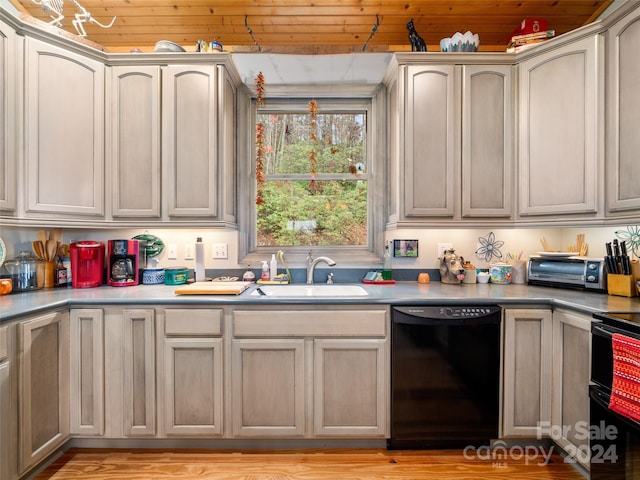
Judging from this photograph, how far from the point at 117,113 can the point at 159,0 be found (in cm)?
88

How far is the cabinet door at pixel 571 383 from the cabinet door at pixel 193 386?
1.86m

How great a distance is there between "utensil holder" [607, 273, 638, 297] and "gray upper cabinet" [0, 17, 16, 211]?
341 centimetres

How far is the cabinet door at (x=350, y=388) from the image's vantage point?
6.08 ft

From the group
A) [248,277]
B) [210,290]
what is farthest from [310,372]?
[248,277]

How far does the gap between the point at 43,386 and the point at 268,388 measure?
1.15 m

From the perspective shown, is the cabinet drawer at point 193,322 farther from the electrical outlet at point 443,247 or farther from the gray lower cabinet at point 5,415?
the electrical outlet at point 443,247

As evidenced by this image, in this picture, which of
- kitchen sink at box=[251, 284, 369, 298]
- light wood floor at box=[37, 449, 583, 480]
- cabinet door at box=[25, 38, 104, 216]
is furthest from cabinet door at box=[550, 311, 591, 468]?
cabinet door at box=[25, 38, 104, 216]

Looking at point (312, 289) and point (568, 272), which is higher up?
point (568, 272)

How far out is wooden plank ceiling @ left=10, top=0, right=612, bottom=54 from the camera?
2330mm

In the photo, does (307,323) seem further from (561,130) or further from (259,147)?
(561,130)

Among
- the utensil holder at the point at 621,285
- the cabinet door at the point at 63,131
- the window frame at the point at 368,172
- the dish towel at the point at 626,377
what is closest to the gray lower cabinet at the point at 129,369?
the cabinet door at the point at 63,131

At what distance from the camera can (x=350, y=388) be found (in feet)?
6.12

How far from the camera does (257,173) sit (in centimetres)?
257

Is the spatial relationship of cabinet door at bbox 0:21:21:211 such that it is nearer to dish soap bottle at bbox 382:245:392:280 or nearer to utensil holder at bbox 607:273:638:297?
dish soap bottle at bbox 382:245:392:280
